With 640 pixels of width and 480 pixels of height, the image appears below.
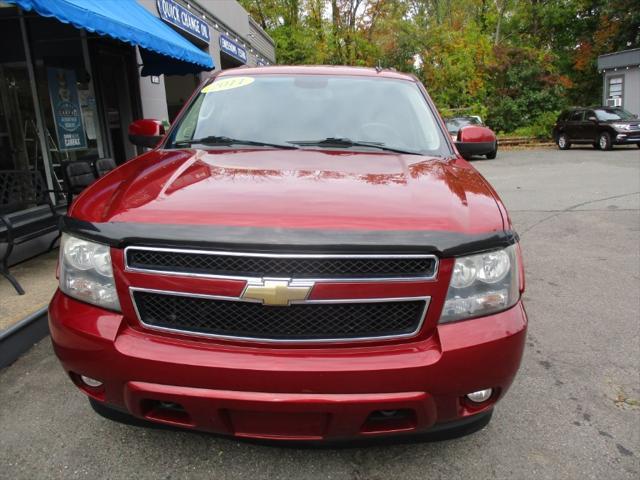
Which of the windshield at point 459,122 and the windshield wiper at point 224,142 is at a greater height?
the windshield wiper at point 224,142

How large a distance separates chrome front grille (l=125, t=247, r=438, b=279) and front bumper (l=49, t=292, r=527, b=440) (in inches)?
10.1

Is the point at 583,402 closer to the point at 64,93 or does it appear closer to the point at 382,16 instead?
the point at 64,93

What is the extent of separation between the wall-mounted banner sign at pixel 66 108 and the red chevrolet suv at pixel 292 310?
260 inches

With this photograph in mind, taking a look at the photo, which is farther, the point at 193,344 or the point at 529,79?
the point at 529,79

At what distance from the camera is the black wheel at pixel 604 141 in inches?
791

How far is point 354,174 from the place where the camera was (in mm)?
2404

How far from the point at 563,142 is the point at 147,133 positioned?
22.1m

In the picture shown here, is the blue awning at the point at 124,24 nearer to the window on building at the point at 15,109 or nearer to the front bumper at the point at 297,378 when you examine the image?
the window on building at the point at 15,109

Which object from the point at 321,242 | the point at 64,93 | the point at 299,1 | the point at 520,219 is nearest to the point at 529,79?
the point at 299,1

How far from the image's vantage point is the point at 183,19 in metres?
11.6

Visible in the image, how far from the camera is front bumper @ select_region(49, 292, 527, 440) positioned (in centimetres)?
180

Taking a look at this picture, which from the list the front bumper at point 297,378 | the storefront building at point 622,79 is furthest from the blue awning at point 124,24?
the storefront building at point 622,79

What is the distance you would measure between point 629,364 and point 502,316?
74.8 inches

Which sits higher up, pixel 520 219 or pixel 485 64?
pixel 485 64
